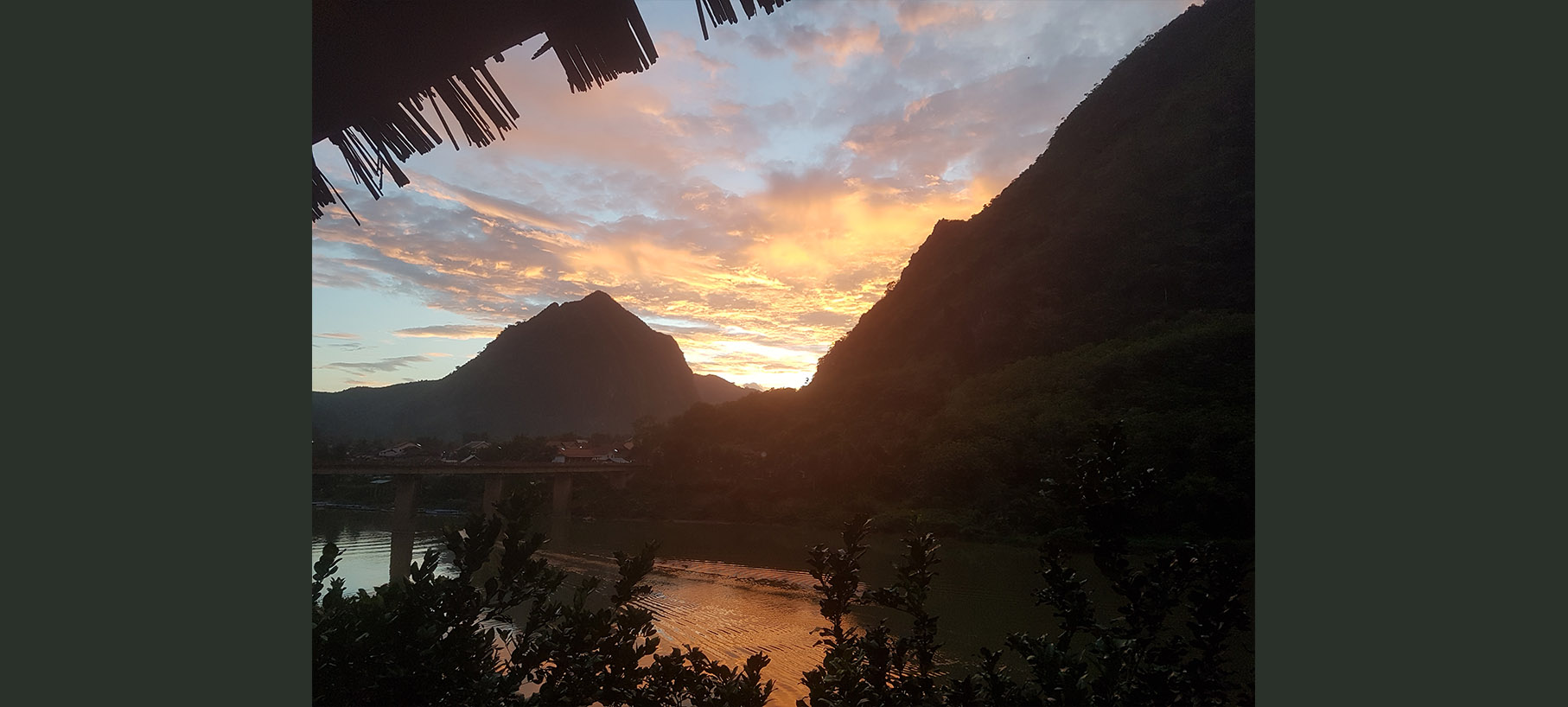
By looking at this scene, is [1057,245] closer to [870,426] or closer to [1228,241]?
[1228,241]

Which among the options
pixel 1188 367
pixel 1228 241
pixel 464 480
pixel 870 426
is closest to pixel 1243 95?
pixel 1228 241

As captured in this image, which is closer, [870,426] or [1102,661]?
[1102,661]

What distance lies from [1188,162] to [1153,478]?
1606 inches

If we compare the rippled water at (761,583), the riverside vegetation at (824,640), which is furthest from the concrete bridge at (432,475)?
the riverside vegetation at (824,640)

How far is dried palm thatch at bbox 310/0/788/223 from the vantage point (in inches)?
49.6

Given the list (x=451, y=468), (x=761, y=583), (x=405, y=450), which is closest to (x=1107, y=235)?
(x=761, y=583)

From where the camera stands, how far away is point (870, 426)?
29.3 metres

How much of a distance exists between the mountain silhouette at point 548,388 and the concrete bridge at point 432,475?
9.25 metres

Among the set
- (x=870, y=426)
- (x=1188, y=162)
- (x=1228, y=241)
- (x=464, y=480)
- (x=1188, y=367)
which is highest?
(x=1188, y=162)

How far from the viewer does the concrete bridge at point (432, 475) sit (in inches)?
665

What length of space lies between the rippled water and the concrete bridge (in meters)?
0.62

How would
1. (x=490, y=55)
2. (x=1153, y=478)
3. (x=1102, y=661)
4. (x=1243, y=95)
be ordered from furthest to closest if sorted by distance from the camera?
(x=1243, y=95), (x=1153, y=478), (x=1102, y=661), (x=490, y=55)

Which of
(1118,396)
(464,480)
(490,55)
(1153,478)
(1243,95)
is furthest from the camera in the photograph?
(1243,95)

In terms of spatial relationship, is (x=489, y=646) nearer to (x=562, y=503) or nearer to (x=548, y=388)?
(x=562, y=503)
